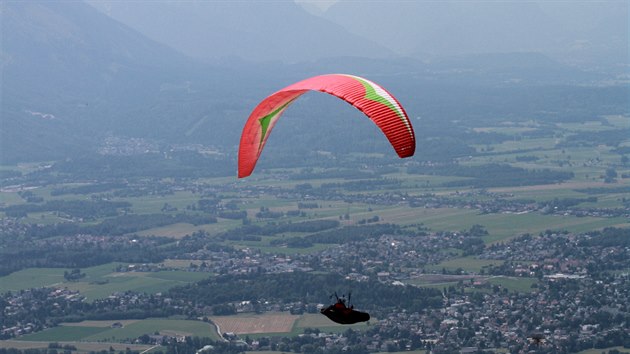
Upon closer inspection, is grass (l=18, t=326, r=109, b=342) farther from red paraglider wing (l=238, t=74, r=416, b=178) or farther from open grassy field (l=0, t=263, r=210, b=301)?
red paraglider wing (l=238, t=74, r=416, b=178)

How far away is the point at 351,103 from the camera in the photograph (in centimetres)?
1911

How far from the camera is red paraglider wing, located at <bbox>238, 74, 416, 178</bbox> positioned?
1847cm

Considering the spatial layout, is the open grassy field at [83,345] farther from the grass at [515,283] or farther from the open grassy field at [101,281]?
the grass at [515,283]

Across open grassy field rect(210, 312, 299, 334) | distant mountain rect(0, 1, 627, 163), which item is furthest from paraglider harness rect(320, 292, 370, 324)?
distant mountain rect(0, 1, 627, 163)

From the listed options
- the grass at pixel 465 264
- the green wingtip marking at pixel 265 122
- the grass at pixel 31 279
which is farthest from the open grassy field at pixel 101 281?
the green wingtip marking at pixel 265 122

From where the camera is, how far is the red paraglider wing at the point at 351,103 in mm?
18469

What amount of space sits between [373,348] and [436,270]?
11.2 metres

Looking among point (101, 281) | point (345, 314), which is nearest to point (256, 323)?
point (101, 281)

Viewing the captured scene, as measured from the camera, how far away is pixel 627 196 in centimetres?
6134

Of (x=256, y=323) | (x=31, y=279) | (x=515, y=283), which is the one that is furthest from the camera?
(x=31, y=279)

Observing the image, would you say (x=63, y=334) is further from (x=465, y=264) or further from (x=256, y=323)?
(x=465, y=264)

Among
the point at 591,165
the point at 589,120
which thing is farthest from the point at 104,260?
the point at 589,120

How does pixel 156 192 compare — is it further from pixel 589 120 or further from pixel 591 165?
pixel 589 120

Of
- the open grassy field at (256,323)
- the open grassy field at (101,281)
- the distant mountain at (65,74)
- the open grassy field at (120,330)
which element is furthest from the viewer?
the distant mountain at (65,74)
